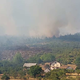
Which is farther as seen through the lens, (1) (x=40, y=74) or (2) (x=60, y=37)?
(2) (x=60, y=37)

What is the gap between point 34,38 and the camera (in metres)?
106

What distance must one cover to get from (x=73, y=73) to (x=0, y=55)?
31.5m

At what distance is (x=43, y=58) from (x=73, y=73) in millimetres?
20012

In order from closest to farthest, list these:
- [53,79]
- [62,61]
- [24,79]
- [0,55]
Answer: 1. [53,79]
2. [24,79]
3. [62,61]
4. [0,55]

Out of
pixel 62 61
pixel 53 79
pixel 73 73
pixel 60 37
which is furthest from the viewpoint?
pixel 60 37

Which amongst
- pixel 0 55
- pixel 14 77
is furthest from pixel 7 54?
pixel 14 77

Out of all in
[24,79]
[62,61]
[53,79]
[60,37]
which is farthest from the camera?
[60,37]

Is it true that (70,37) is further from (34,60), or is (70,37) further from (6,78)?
(6,78)

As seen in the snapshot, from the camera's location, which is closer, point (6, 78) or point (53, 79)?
point (53, 79)

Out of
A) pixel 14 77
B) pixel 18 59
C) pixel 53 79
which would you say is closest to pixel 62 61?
pixel 18 59

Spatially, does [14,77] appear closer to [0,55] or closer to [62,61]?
[62,61]

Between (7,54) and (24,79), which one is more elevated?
(7,54)

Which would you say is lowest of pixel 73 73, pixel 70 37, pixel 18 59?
pixel 73 73

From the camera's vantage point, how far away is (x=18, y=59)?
144 feet
